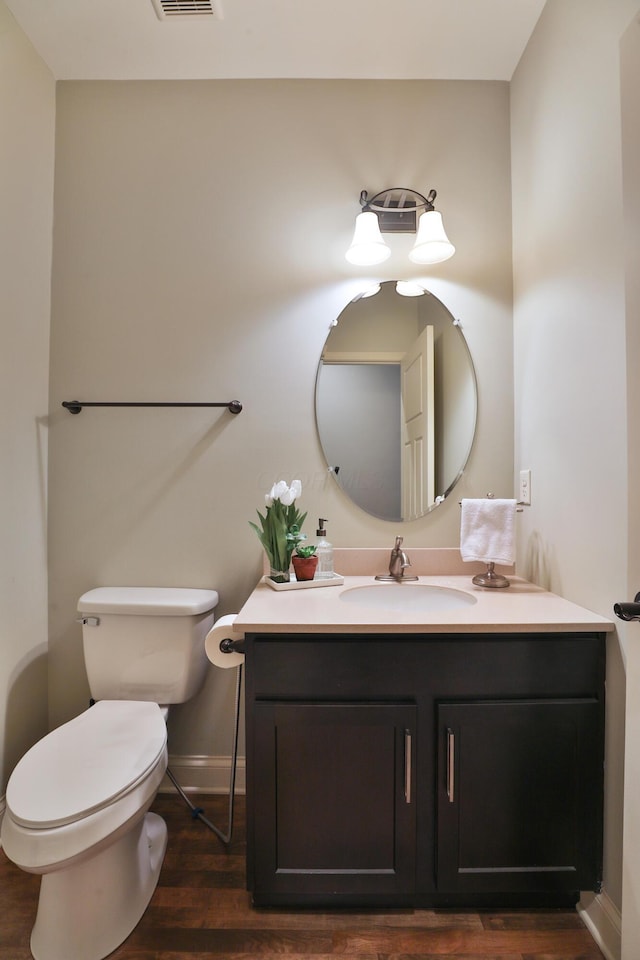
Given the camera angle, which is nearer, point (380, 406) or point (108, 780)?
point (108, 780)

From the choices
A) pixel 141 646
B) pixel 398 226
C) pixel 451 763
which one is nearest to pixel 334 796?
pixel 451 763

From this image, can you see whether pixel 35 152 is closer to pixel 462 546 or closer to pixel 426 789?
pixel 462 546

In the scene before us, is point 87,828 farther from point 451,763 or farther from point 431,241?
point 431,241

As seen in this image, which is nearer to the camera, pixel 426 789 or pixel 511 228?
pixel 426 789

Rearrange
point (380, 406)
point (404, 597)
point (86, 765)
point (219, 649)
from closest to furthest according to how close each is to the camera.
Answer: point (86, 765) → point (219, 649) → point (404, 597) → point (380, 406)

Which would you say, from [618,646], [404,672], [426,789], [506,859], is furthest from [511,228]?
[506,859]

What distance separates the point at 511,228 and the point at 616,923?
84.0 inches

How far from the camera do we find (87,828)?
1049 millimetres

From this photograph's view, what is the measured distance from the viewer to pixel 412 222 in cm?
179

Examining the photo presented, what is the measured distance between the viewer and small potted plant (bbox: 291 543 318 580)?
1582mm

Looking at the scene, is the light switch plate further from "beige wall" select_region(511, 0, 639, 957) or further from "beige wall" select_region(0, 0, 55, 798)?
"beige wall" select_region(0, 0, 55, 798)

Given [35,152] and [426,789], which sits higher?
[35,152]

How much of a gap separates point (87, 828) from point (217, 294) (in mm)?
1657

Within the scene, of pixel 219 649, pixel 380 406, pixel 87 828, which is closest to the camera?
pixel 87 828
